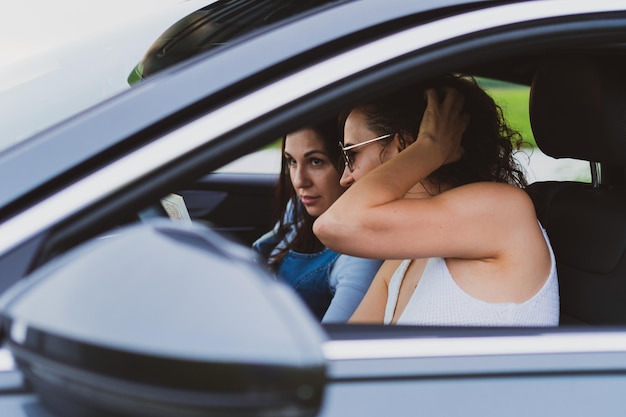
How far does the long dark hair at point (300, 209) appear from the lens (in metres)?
2.41

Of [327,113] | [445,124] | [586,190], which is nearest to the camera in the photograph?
[327,113]

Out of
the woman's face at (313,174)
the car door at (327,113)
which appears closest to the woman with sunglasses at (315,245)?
the woman's face at (313,174)

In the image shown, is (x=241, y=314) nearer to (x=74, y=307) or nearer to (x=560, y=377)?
(x=74, y=307)

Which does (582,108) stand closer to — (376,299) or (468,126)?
(468,126)

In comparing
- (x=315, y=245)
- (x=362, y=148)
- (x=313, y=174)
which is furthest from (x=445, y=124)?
(x=315, y=245)

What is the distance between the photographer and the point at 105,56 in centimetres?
159

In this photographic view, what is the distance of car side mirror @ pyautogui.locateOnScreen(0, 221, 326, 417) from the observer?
0.84 metres

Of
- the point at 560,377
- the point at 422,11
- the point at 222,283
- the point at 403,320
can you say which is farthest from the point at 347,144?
the point at 222,283

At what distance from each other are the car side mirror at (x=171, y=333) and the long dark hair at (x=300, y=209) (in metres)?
1.36

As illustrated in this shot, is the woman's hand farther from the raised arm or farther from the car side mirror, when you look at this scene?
the car side mirror

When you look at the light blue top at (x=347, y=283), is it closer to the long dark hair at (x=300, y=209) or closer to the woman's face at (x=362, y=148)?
the long dark hair at (x=300, y=209)

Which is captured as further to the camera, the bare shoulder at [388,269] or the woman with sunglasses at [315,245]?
the woman with sunglasses at [315,245]

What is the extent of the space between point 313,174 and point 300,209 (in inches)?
8.8

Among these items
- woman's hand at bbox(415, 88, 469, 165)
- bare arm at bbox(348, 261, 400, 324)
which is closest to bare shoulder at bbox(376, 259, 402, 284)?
bare arm at bbox(348, 261, 400, 324)
